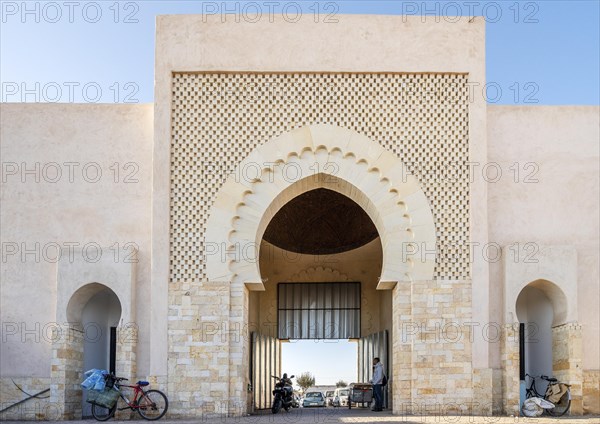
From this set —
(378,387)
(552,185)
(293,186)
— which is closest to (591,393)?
(552,185)

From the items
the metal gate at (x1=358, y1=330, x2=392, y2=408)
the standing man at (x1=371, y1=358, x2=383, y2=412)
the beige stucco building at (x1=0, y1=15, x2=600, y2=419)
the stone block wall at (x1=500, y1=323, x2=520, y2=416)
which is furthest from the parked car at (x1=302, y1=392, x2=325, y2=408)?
the stone block wall at (x1=500, y1=323, x2=520, y2=416)

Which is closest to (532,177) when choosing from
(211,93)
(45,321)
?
(211,93)

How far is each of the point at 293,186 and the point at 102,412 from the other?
4.85 m

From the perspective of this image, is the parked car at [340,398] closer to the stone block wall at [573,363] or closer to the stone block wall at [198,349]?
the stone block wall at [573,363]

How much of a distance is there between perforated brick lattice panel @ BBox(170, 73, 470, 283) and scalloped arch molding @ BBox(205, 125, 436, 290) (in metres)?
0.17

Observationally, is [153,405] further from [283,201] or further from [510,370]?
[510,370]

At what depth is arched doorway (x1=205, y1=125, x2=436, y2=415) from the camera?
13.8 m

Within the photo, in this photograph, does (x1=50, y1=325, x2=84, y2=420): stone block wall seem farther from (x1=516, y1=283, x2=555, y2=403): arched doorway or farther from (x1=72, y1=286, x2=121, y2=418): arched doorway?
(x1=516, y1=283, x2=555, y2=403): arched doorway

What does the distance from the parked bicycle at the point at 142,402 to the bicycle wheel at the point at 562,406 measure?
6.04 metres

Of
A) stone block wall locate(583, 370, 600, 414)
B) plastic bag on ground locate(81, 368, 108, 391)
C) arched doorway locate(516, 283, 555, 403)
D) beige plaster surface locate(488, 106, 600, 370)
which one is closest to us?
plastic bag on ground locate(81, 368, 108, 391)

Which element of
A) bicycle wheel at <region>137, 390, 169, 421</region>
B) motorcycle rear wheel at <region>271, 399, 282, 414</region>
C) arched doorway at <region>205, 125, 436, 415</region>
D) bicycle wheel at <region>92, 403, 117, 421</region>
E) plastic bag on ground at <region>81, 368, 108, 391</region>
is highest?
arched doorway at <region>205, 125, 436, 415</region>

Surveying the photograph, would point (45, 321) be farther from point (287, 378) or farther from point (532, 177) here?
point (532, 177)

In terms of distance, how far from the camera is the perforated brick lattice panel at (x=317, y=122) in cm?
1391

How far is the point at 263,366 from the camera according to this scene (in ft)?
61.1
